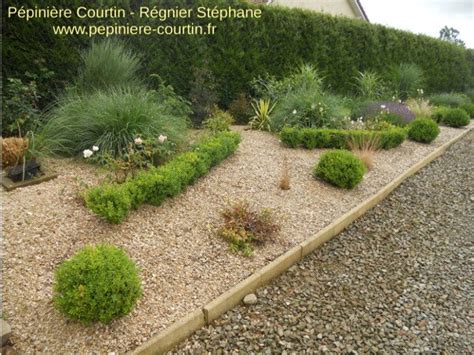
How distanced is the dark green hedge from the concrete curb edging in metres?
4.51

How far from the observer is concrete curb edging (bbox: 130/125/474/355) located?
2.18 meters

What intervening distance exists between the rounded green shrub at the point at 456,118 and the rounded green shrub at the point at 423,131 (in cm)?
313

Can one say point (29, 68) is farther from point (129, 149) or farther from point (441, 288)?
point (441, 288)

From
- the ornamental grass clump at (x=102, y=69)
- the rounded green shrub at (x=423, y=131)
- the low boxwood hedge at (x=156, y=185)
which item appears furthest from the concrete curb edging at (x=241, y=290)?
the ornamental grass clump at (x=102, y=69)

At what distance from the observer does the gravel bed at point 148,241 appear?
2.15m

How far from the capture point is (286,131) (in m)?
5.65

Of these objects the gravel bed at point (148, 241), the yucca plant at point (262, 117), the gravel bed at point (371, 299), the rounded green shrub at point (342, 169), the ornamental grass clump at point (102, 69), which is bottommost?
the gravel bed at point (371, 299)

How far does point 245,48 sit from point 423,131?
4.29 m

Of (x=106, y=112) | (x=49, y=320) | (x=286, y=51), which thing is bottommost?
(x=49, y=320)

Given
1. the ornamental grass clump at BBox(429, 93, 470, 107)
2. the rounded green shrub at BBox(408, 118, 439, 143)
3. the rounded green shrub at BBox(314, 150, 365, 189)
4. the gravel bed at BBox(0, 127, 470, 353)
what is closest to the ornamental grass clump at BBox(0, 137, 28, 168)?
the gravel bed at BBox(0, 127, 470, 353)

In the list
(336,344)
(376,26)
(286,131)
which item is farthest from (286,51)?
(336,344)

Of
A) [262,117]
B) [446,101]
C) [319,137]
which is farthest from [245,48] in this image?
[446,101]

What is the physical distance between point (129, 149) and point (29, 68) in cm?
247

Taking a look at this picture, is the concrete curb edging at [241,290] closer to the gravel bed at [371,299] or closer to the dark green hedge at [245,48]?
the gravel bed at [371,299]
